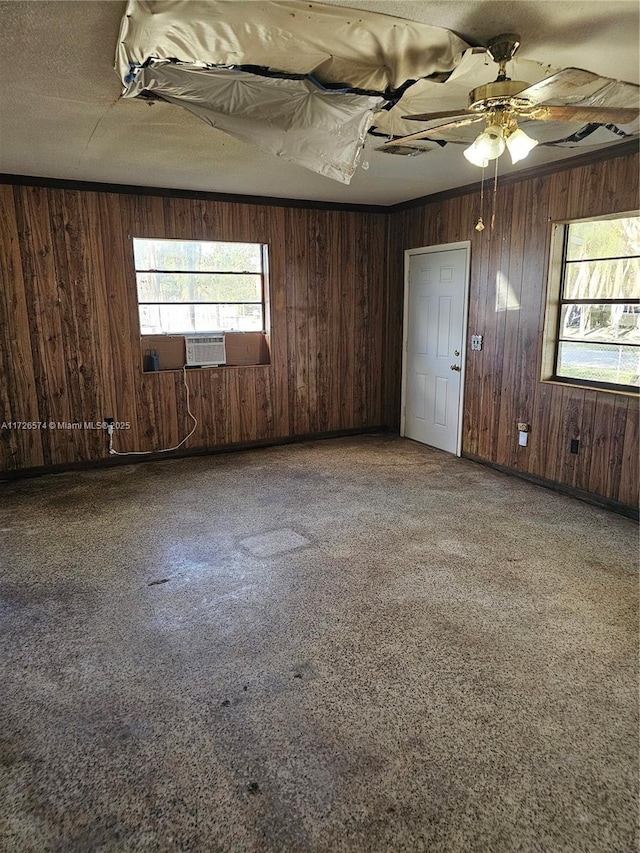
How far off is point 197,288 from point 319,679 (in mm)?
4072

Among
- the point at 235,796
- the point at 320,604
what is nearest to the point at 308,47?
the point at 320,604

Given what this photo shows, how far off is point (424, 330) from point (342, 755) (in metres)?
4.51

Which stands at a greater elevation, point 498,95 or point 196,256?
point 498,95

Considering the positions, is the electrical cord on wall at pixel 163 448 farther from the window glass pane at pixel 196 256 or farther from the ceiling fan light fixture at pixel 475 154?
the ceiling fan light fixture at pixel 475 154

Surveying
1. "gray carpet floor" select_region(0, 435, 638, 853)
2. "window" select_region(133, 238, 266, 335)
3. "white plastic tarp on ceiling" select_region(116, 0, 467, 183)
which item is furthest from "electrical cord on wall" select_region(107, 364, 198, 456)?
"white plastic tarp on ceiling" select_region(116, 0, 467, 183)

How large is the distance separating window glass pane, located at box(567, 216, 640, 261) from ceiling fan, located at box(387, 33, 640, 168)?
150cm

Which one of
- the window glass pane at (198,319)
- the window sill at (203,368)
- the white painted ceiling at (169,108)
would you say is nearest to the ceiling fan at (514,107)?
the white painted ceiling at (169,108)

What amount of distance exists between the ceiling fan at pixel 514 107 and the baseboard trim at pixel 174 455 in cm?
388

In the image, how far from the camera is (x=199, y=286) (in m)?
5.26

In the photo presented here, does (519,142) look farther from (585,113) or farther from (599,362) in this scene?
(599,362)

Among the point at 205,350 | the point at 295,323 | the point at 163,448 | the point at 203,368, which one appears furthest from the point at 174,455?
the point at 295,323

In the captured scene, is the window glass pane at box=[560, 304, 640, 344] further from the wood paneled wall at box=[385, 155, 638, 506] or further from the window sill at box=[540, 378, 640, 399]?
the window sill at box=[540, 378, 640, 399]

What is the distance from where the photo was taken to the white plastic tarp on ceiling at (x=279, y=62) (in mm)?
1822

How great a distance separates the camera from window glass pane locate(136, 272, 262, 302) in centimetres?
505
